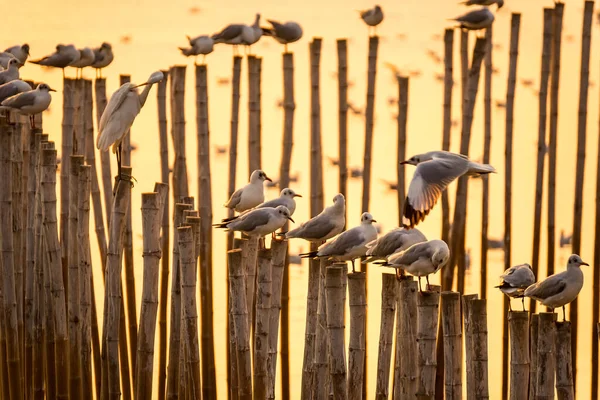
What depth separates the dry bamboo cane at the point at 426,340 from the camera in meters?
8.32

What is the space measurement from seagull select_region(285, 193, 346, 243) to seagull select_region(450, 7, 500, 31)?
4693mm

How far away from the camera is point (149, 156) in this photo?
63.4ft

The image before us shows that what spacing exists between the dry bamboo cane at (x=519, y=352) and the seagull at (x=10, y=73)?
6.85 meters

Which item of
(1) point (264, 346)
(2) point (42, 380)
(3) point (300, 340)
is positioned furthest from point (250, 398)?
(3) point (300, 340)

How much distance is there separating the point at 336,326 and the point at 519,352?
4.05ft

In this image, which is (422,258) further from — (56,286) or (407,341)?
(56,286)

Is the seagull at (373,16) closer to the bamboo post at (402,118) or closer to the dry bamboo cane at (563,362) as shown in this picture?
the bamboo post at (402,118)

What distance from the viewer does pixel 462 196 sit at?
42.8ft

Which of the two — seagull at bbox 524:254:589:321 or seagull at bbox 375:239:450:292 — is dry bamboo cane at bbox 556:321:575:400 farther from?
seagull at bbox 375:239:450:292

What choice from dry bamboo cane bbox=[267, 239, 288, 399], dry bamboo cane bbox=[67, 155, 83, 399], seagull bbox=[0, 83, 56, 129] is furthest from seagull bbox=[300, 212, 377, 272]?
seagull bbox=[0, 83, 56, 129]

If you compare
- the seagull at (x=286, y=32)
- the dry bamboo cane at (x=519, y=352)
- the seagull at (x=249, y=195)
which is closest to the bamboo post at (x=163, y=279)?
the seagull at (x=249, y=195)

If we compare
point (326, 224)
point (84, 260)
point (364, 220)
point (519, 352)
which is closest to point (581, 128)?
point (326, 224)

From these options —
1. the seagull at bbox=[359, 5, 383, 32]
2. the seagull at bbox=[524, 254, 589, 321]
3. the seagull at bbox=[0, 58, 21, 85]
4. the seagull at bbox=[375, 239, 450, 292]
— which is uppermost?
the seagull at bbox=[359, 5, 383, 32]

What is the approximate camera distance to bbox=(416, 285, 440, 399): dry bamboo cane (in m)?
8.32
